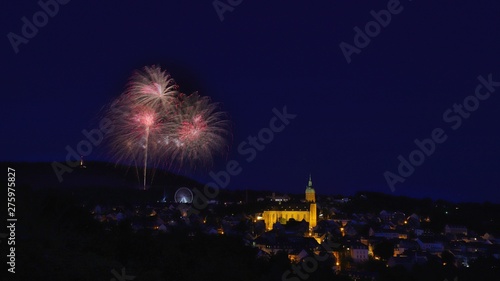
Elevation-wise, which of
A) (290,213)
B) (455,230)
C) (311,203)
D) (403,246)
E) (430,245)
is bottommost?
(403,246)

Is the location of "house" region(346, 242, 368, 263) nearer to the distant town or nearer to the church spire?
the distant town

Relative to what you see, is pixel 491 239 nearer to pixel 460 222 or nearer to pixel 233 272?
pixel 460 222

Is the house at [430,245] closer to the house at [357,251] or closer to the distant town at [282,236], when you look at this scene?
the distant town at [282,236]

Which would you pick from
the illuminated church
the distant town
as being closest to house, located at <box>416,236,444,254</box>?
the distant town

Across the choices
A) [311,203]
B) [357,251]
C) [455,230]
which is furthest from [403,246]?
[311,203]

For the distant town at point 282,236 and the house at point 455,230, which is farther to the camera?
the house at point 455,230

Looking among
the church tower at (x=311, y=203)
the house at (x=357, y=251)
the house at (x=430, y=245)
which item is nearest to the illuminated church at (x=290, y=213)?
the church tower at (x=311, y=203)

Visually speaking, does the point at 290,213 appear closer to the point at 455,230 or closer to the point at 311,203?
Result: the point at 311,203

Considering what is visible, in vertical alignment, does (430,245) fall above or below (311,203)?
below

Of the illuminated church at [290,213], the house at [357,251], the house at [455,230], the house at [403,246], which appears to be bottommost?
the house at [357,251]
